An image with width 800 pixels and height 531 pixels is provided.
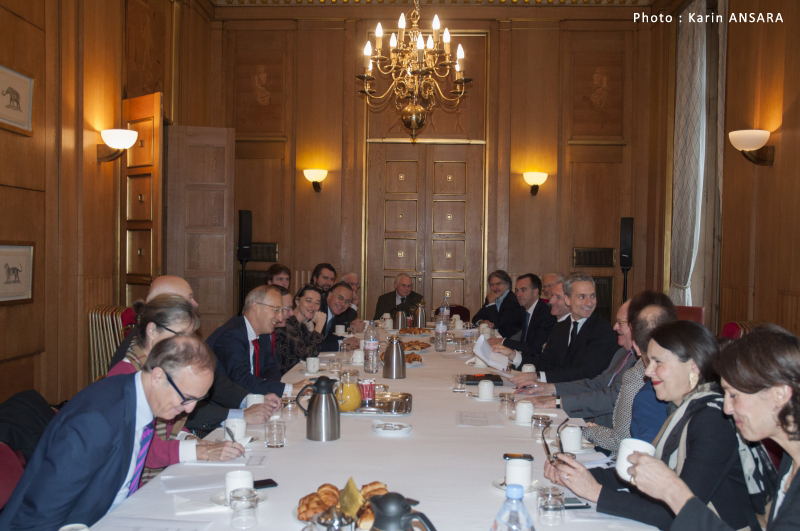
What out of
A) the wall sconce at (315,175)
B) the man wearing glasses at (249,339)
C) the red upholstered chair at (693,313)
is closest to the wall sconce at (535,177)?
the wall sconce at (315,175)

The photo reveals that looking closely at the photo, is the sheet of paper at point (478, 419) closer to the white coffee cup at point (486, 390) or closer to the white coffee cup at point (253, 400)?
the white coffee cup at point (486, 390)

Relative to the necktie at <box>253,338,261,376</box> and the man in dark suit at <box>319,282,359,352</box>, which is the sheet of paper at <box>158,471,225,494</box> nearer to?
the necktie at <box>253,338,261,376</box>

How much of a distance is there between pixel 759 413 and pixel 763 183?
16.8ft

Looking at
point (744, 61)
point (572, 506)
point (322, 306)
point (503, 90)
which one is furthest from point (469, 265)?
point (572, 506)

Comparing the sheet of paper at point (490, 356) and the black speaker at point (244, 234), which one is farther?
the black speaker at point (244, 234)

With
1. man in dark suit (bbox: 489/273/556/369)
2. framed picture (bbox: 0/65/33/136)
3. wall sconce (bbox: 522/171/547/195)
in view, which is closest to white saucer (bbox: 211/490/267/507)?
framed picture (bbox: 0/65/33/136)

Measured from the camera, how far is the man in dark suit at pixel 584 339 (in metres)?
4.23

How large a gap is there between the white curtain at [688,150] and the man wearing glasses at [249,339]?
5.35 m

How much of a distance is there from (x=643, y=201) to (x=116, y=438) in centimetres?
826

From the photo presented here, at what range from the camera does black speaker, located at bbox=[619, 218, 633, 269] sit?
27.8 ft

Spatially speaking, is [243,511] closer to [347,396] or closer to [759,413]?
[347,396]

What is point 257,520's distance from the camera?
1848mm

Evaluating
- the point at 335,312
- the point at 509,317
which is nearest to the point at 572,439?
the point at 335,312

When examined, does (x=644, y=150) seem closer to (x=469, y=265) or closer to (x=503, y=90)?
(x=503, y=90)
